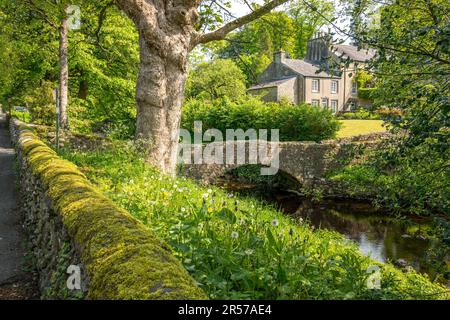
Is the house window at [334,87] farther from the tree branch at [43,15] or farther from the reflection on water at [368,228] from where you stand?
the tree branch at [43,15]

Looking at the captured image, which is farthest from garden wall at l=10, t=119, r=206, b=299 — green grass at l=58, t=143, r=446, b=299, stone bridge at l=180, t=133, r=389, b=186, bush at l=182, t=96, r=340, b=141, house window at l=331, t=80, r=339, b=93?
house window at l=331, t=80, r=339, b=93

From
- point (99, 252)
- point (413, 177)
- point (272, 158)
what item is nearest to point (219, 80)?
point (272, 158)

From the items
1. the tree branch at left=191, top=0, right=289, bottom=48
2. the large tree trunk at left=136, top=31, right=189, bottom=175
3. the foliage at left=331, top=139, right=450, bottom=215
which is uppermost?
the tree branch at left=191, top=0, right=289, bottom=48

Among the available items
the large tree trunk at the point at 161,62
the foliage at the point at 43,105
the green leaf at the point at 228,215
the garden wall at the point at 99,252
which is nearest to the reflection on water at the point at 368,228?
the large tree trunk at the point at 161,62

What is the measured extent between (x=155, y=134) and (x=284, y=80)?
35408 millimetres

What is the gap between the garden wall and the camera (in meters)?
2.23

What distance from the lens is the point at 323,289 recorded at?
308 cm

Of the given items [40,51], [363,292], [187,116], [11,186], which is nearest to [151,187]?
[363,292]

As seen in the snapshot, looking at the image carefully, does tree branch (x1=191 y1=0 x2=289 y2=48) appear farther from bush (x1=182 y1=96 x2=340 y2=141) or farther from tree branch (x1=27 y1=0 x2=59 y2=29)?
bush (x1=182 y1=96 x2=340 y2=141)

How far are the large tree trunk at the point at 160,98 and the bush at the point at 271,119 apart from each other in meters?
15.2

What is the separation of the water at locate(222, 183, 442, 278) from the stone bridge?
131 cm

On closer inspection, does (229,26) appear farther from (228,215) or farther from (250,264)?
(250,264)

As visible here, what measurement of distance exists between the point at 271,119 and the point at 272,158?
191 inches

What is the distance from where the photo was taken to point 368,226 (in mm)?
14070
